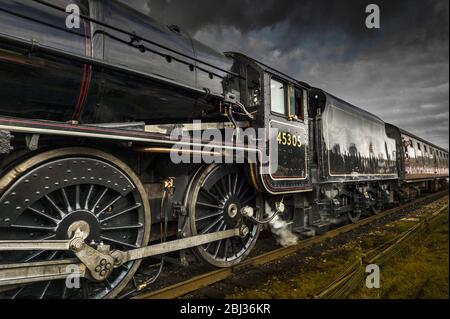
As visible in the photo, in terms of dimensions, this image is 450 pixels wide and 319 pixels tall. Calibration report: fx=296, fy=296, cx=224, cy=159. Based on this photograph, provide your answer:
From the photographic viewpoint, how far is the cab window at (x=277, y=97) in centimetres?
431

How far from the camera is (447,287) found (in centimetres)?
331

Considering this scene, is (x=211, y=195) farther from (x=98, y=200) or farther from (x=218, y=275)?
(x=98, y=200)

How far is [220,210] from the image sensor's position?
3.77m

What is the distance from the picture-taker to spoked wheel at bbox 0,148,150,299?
210cm

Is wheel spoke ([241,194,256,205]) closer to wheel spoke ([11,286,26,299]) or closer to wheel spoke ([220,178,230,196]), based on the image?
wheel spoke ([220,178,230,196])

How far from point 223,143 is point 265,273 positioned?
1.80 m

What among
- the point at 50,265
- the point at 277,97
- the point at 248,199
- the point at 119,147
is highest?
the point at 277,97

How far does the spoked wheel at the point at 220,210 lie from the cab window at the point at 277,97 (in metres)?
1.12

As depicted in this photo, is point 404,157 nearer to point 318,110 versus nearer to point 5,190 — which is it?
point 318,110

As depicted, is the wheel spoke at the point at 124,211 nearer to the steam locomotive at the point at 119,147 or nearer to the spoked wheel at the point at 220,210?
the steam locomotive at the point at 119,147

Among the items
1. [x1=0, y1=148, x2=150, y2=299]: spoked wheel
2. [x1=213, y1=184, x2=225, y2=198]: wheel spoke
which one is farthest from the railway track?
[x1=213, y1=184, x2=225, y2=198]: wheel spoke

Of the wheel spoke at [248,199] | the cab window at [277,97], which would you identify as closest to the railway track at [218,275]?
the wheel spoke at [248,199]

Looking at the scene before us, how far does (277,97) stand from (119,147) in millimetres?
2556

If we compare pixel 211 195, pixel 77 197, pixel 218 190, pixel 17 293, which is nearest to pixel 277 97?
pixel 218 190
